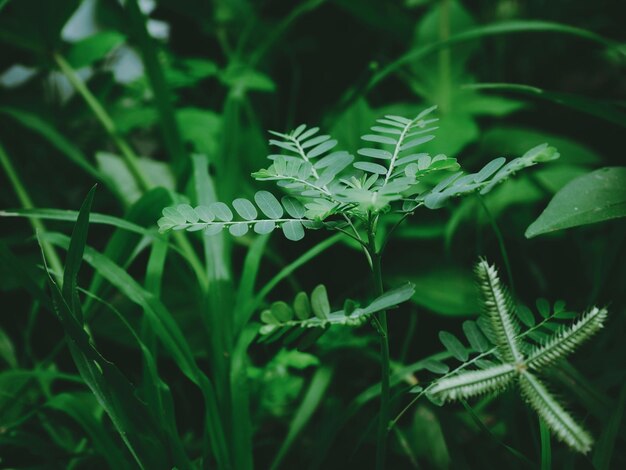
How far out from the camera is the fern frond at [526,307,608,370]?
0.41 meters

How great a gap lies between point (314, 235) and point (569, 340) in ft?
2.56

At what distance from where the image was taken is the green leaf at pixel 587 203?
0.57 metres

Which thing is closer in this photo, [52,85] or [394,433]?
[394,433]

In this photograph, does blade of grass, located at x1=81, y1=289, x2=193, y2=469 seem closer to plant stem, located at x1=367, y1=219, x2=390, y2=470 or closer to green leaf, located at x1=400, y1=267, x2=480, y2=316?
plant stem, located at x1=367, y1=219, x2=390, y2=470

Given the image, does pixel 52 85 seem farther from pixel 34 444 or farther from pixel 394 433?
pixel 394 433

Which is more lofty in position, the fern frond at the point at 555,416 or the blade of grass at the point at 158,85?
the blade of grass at the point at 158,85

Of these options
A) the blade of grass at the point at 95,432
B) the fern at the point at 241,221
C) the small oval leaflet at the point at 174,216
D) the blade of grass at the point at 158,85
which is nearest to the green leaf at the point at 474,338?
the fern at the point at 241,221

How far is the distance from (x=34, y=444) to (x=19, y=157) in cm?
94

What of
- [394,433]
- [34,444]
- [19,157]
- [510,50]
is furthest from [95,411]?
[510,50]

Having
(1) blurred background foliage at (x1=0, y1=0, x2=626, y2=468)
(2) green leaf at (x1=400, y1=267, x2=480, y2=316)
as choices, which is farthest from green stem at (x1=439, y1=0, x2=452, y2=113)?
(2) green leaf at (x1=400, y1=267, x2=480, y2=316)

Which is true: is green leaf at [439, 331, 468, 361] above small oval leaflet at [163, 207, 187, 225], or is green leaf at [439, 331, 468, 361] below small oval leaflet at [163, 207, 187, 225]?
below

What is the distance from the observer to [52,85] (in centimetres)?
144

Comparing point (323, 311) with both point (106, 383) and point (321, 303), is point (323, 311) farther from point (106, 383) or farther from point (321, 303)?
point (106, 383)

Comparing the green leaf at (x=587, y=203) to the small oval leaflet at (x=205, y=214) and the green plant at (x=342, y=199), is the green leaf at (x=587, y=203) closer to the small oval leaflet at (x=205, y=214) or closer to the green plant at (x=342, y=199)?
the green plant at (x=342, y=199)
